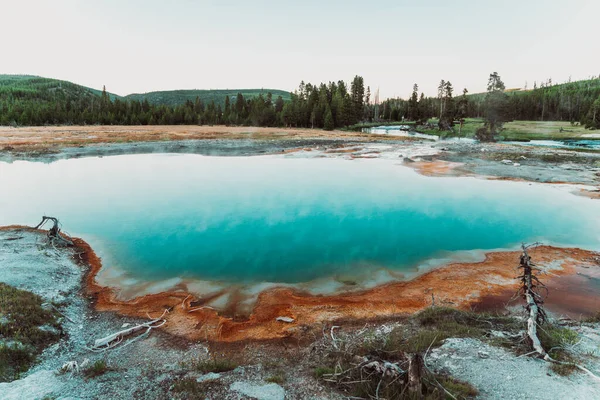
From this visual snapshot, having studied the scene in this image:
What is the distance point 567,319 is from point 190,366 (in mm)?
8421

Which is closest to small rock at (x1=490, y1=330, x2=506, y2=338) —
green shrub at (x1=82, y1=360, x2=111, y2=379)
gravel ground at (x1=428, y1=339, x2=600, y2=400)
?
gravel ground at (x1=428, y1=339, x2=600, y2=400)

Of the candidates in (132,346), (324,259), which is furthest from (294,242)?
(132,346)

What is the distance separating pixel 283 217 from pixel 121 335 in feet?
36.9

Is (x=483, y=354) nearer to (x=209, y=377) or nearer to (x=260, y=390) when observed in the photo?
(x=260, y=390)

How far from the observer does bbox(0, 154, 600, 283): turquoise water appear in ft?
42.7

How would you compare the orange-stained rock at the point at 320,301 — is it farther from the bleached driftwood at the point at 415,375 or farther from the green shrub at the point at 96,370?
the bleached driftwood at the point at 415,375

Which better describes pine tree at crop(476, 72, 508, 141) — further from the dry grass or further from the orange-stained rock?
the dry grass

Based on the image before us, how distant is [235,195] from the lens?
23.0m

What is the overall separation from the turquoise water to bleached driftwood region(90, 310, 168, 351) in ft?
Result: 10.1

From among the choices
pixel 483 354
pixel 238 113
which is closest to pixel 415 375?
pixel 483 354

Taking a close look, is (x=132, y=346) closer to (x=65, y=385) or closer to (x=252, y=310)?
(x=65, y=385)

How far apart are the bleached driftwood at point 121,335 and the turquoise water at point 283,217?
3.07 meters

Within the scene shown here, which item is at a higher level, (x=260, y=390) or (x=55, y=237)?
(x=55, y=237)

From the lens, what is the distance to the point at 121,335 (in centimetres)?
786
